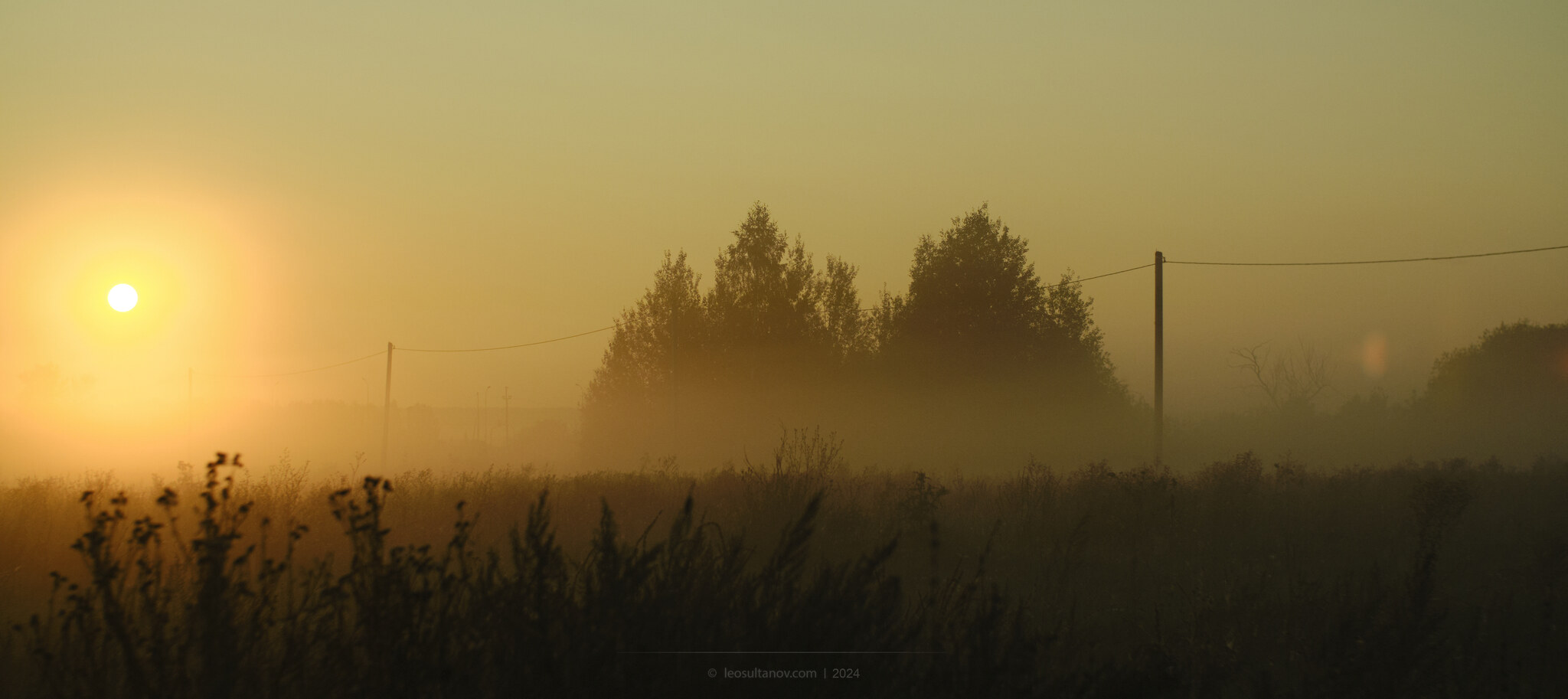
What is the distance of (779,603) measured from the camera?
388 cm

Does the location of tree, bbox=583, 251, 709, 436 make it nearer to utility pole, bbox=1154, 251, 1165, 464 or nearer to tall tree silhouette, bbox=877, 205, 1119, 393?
tall tree silhouette, bbox=877, 205, 1119, 393

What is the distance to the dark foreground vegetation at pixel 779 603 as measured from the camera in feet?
9.13

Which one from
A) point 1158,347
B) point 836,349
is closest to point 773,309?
point 836,349

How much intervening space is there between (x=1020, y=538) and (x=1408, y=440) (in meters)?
41.4

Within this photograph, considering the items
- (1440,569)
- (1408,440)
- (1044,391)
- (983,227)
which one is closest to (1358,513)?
(1440,569)

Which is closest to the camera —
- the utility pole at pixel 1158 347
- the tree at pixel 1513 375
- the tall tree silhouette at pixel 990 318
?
the utility pole at pixel 1158 347

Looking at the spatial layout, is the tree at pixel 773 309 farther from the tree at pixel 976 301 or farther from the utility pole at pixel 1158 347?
the utility pole at pixel 1158 347

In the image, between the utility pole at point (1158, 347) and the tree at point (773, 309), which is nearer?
the utility pole at point (1158, 347)

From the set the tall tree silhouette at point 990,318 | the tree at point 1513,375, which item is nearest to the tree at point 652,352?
the tall tree silhouette at point 990,318

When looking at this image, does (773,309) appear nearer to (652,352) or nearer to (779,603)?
(652,352)

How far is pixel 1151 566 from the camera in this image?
25.7 feet

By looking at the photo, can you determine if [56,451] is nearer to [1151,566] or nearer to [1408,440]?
[1151,566]

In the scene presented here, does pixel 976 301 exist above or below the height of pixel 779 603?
above

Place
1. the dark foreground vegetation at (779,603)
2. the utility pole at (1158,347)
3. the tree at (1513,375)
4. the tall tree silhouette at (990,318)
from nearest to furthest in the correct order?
the dark foreground vegetation at (779,603)
the utility pole at (1158,347)
the tall tree silhouette at (990,318)
the tree at (1513,375)
